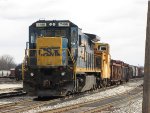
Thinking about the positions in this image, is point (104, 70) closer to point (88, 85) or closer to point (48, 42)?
point (88, 85)

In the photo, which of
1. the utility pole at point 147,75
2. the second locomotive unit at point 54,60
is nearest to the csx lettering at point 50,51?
the second locomotive unit at point 54,60

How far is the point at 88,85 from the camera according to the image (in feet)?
75.2

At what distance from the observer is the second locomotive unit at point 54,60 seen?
19016 millimetres

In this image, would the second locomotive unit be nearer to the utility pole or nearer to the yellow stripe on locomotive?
the yellow stripe on locomotive

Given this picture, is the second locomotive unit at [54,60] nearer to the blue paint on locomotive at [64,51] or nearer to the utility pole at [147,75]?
the blue paint on locomotive at [64,51]

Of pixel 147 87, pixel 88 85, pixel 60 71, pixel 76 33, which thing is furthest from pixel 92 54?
pixel 147 87

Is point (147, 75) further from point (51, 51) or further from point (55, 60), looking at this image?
point (51, 51)

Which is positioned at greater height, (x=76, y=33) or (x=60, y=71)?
(x=76, y=33)

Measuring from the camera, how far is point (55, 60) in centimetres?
1952

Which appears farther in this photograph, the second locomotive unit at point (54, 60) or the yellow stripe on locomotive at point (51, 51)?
the yellow stripe on locomotive at point (51, 51)

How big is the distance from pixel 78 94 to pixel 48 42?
442cm

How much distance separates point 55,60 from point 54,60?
0.06m

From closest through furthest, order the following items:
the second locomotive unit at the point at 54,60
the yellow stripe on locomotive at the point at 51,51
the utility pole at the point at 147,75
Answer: the utility pole at the point at 147,75
the second locomotive unit at the point at 54,60
the yellow stripe on locomotive at the point at 51,51

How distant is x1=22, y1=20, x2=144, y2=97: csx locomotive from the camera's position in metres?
19.0
